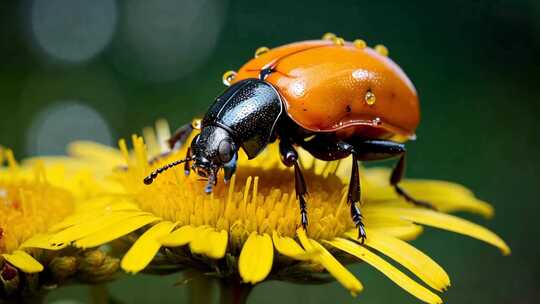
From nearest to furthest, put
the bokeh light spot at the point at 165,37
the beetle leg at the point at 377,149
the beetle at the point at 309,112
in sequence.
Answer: the beetle at the point at 309,112 < the beetle leg at the point at 377,149 < the bokeh light spot at the point at 165,37

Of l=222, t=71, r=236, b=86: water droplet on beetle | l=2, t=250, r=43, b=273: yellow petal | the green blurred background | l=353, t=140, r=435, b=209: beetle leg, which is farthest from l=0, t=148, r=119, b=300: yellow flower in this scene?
the green blurred background

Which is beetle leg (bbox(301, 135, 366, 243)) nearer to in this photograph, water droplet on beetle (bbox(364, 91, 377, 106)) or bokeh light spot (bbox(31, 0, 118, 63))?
water droplet on beetle (bbox(364, 91, 377, 106))

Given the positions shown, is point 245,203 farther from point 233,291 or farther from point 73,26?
point 73,26

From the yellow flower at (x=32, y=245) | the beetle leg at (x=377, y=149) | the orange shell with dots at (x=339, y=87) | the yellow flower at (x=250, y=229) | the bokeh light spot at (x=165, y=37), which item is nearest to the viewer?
the yellow flower at (x=250, y=229)

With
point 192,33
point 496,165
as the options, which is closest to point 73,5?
point 192,33

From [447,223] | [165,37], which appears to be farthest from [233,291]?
[165,37]

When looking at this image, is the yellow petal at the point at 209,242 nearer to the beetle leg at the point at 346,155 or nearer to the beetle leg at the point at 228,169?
the beetle leg at the point at 228,169

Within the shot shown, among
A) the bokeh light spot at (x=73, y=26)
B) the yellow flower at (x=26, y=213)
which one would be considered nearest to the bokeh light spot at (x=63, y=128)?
the bokeh light spot at (x=73, y=26)
